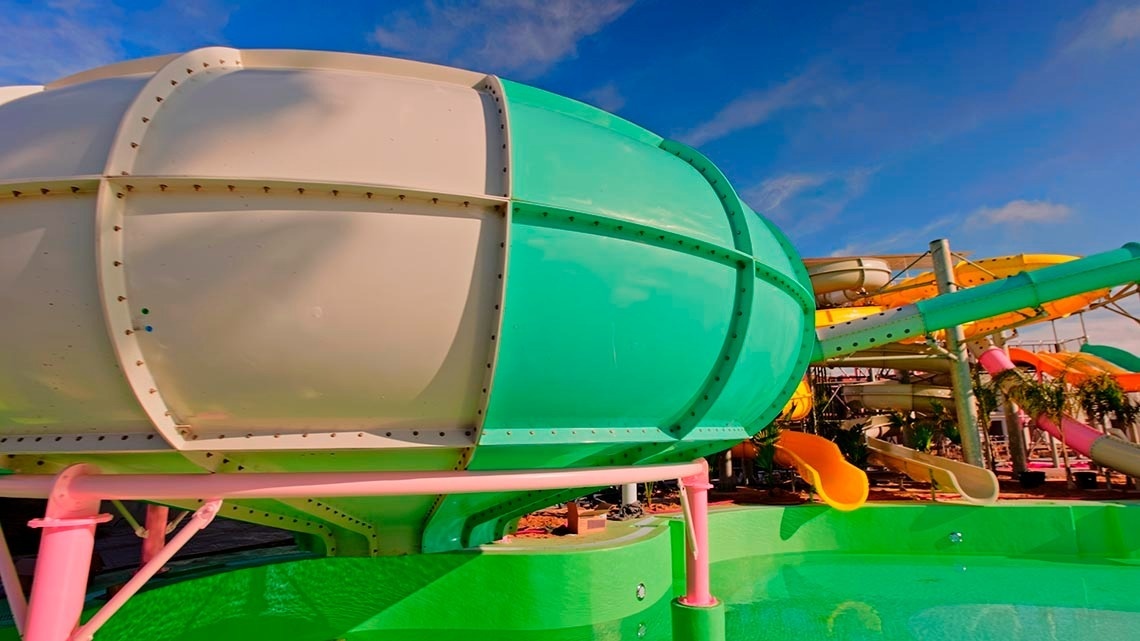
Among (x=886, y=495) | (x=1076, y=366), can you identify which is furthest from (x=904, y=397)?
(x=886, y=495)

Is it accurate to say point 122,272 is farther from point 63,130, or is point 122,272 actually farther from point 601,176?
point 601,176

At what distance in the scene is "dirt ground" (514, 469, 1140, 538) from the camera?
15125 mm

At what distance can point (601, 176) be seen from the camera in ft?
13.5

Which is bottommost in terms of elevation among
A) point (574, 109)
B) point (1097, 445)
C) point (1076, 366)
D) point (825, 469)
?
point (825, 469)

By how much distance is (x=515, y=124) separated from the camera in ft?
13.3

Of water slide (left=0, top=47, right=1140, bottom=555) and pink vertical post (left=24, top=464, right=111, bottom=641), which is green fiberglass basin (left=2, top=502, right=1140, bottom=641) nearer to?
pink vertical post (left=24, top=464, right=111, bottom=641)

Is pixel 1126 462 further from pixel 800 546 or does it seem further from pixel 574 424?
pixel 574 424

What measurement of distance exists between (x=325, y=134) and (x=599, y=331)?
1.98 meters

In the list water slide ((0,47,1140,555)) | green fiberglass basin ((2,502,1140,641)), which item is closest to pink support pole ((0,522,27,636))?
water slide ((0,47,1140,555))

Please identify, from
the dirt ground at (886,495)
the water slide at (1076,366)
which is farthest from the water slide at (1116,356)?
the dirt ground at (886,495)

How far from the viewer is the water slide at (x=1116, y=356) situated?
23.1m

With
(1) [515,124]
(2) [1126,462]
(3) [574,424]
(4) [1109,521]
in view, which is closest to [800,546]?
(4) [1109,521]

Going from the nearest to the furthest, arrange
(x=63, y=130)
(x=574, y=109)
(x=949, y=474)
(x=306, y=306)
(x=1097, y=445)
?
(x=306, y=306), (x=63, y=130), (x=574, y=109), (x=949, y=474), (x=1097, y=445)

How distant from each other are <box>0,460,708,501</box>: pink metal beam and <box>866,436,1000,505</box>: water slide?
15592mm
